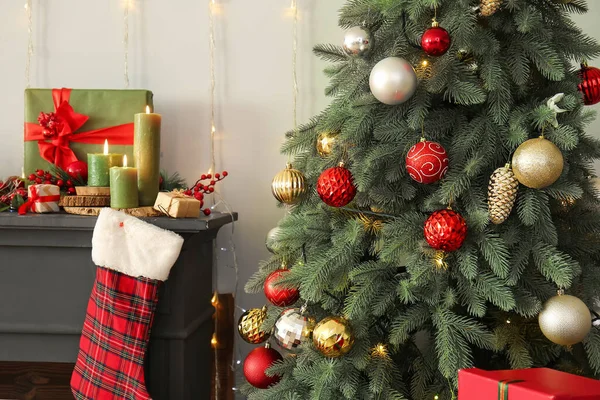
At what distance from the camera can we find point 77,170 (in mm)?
1596

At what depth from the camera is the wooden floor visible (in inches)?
72.4

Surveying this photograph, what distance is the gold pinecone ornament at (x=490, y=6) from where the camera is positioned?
1102 mm

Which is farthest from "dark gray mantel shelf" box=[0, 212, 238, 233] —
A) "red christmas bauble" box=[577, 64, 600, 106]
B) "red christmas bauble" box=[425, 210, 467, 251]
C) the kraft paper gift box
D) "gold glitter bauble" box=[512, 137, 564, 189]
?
"red christmas bauble" box=[577, 64, 600, 106]

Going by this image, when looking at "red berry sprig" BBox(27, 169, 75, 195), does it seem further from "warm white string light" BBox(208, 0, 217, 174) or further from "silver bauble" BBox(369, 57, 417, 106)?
"silver bauble" BBox(369, 57, 417, 106)

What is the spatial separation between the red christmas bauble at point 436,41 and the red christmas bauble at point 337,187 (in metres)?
0.30

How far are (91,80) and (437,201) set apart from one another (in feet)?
4.34

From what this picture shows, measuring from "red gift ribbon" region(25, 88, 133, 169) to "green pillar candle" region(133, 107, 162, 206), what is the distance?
17 centimetres

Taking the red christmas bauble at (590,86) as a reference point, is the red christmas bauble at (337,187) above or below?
below

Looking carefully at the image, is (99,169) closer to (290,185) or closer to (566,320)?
(290,185)

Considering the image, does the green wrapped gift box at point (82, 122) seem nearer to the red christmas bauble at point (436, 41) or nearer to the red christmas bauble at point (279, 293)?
the red christmas bauble at point (279, 293)

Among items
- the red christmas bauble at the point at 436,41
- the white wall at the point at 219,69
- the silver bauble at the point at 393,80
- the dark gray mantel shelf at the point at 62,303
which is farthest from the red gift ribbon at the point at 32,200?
the red christmas bauble at the point at 436,41

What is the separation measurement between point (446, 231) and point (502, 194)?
0.46 feet

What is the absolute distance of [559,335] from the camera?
1.06 meters

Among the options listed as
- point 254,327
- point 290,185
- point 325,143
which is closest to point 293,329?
point 254,327
